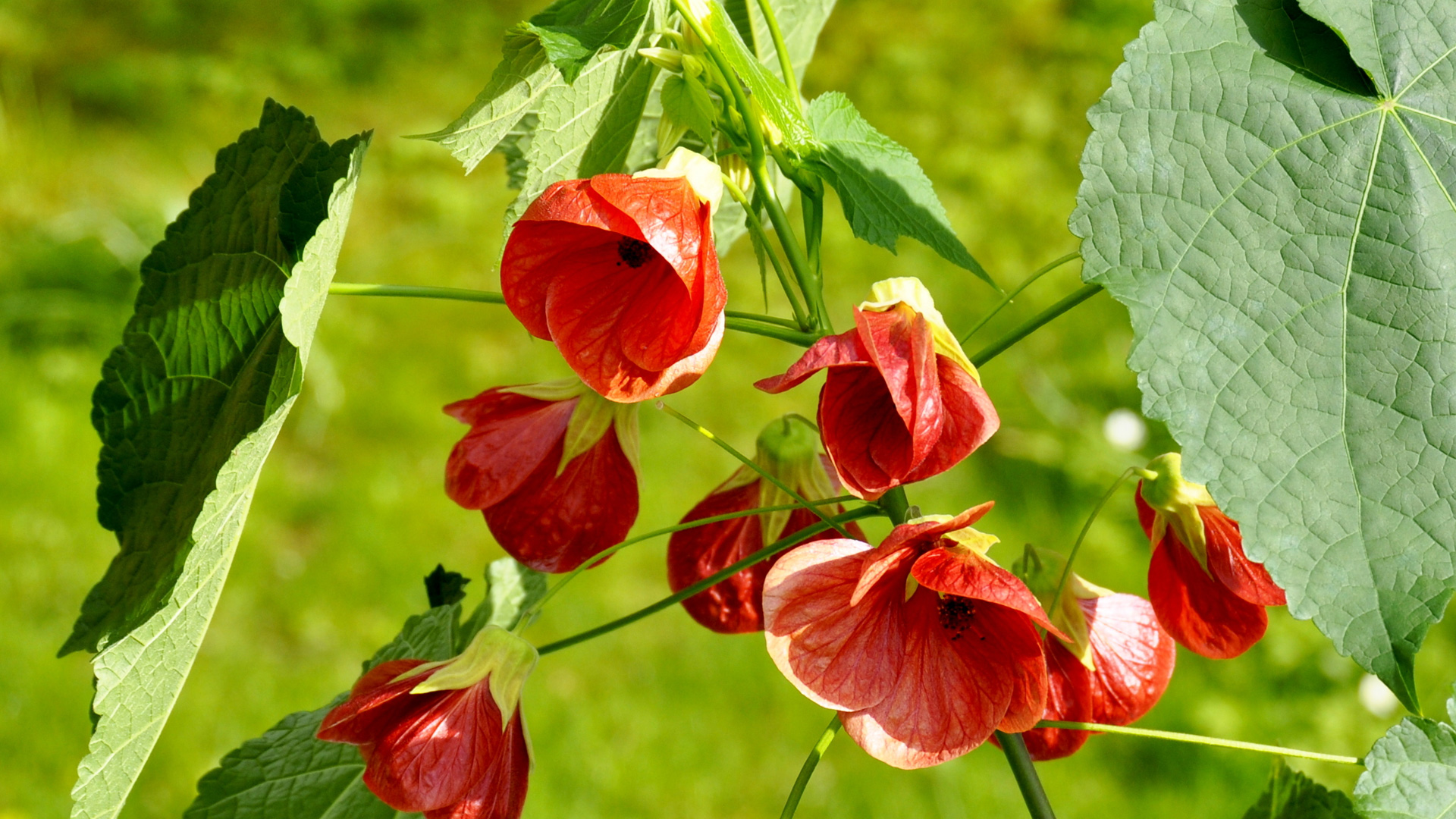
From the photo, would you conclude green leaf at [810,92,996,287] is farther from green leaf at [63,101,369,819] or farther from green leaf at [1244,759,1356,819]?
green leaf at [1244,759,1356,819]

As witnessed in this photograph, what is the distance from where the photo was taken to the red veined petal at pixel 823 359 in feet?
1.58

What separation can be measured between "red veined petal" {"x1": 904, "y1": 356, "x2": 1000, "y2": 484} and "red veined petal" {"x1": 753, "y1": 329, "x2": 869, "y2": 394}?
0.04 m

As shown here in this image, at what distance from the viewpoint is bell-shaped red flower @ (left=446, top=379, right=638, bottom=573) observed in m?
0.65

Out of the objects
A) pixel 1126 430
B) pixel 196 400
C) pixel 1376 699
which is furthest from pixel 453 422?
pixel 196 400

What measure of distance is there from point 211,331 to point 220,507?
196 mm

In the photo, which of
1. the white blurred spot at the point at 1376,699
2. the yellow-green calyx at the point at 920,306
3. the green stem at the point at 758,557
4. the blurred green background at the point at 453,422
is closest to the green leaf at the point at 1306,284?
the yellow-green calyx at the point at 920,306

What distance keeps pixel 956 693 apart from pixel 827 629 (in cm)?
6

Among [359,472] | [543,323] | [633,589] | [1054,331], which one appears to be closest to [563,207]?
[543,323]

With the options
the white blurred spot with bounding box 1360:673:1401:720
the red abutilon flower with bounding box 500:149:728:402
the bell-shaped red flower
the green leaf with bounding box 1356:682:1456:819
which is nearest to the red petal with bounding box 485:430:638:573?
the bell-shaped red flower

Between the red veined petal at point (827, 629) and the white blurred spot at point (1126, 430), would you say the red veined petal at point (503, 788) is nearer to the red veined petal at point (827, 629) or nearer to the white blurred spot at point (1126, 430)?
the red veined petal at point (827, 629)

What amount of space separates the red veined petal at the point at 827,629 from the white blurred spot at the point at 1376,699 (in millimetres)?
1579

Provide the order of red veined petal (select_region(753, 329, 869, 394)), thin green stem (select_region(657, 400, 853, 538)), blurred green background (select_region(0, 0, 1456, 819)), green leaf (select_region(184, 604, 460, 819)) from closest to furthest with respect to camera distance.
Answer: red veined petal (select_region(753, 329, 869, 394)) < thin green stem (select_region(657, 400, 853, 538)) < green leaf (select_region(184, 604, 460, 819)) < blurred green background (select_region(0, 0, 1456, 819))

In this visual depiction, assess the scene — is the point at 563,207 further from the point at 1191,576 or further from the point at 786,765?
the point at 786,765

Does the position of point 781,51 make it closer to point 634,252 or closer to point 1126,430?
point 634,252
